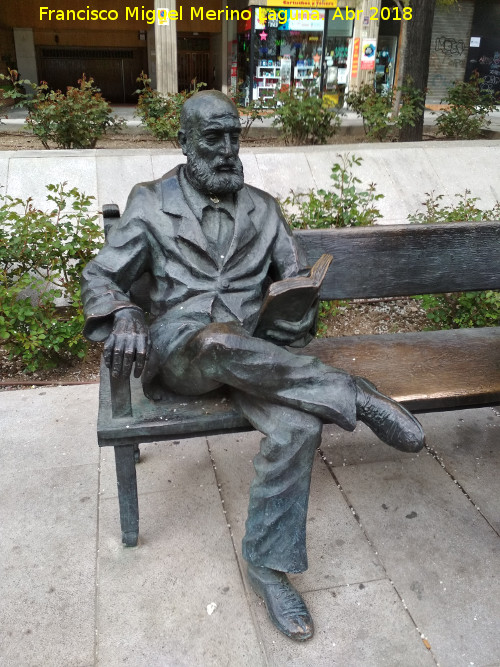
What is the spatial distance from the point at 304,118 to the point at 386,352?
5551 mm

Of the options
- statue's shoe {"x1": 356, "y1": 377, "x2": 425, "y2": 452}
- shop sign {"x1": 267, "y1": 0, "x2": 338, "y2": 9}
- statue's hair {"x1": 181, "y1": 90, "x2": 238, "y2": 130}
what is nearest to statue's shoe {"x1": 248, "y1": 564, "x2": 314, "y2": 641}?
statue's shoe {"x1": 356, "y1": 377, "x2": 425, "y2": 452}

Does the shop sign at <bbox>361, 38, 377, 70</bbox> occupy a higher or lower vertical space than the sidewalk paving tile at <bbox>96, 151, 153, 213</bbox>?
higher

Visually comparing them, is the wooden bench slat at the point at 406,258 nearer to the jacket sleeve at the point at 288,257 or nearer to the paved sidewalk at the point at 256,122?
the jacket sleeve at the point at 288,257

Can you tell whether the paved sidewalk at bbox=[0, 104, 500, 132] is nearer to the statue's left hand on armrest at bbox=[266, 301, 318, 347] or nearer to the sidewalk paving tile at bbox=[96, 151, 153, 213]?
the sidewalk paving tile at bbox=[96, 151, 153, 213]

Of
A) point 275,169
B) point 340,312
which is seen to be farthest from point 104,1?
point 340,312

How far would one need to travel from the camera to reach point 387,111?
8328mm

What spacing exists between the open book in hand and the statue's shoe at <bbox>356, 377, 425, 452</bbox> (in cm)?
37

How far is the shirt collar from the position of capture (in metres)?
2.57

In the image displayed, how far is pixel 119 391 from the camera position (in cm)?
236

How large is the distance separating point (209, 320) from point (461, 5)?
2197 centimetres

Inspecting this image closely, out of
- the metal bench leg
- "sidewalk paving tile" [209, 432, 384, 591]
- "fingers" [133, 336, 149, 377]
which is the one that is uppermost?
"fingers" [133, 336, 149, 377]

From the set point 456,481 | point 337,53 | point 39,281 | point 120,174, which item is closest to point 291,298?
point 456,481

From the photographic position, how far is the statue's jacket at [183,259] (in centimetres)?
253

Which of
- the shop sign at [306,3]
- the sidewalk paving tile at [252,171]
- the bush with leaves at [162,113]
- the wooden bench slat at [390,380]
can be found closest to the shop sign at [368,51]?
the shop sign at [306,3]
